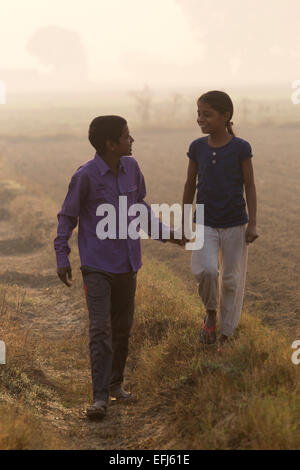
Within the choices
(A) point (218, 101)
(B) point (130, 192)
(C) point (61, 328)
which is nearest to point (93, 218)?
(B) point (130, 192)

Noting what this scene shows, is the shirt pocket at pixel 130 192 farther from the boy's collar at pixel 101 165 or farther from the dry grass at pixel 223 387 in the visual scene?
the dry grass at pixel 223 387

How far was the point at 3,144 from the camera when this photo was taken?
34719 mm

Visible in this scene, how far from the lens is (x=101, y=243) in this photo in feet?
13.9

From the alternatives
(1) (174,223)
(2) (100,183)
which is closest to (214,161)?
(2) (100,183)

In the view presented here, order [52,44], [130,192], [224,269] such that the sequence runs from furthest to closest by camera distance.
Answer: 1. [52,44]
2. [224,269]
3. [130,192]

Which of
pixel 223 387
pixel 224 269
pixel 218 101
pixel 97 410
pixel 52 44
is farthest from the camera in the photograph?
pixel 52 44

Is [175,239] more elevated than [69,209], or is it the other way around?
[69,209]

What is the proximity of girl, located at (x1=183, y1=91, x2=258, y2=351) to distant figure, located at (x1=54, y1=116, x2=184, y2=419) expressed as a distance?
576 millimetres

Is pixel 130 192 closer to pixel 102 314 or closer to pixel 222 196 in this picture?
pixel 222 196

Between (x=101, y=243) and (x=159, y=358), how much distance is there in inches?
46.0

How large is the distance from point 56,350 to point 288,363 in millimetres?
2740

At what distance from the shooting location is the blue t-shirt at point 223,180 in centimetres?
449

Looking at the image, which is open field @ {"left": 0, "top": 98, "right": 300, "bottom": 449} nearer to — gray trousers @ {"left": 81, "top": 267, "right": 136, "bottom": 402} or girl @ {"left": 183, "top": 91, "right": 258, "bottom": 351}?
gray trousers @ {"left": 81, "top": 267, "right": 136, "bottom": 402}

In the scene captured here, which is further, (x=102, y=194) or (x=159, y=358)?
(x=159, y=358)
